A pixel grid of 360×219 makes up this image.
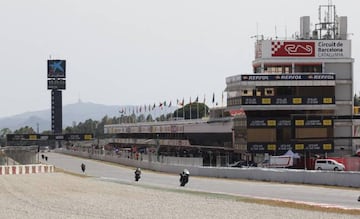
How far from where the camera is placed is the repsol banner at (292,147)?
72.2m

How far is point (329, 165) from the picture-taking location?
193 feet

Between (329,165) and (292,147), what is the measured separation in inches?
507

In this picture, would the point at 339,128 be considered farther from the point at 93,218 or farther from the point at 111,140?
the point at 111,140

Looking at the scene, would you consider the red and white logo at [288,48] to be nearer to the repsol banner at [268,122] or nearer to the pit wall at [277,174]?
the repsol banner at [268,122]

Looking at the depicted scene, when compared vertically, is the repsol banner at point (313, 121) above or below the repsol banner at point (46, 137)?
above

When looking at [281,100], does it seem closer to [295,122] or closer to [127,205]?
[295,122]

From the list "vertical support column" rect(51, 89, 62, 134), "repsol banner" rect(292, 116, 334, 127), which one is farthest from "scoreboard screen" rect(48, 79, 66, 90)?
"repsol banner" rect(292, 116, 334, 127)

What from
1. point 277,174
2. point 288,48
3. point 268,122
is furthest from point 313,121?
point 277,174

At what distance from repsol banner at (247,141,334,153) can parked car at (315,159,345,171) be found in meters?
11.3

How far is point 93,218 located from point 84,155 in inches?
4331

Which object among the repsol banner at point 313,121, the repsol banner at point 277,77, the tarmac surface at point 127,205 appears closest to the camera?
the tarmac surface at point 127,205

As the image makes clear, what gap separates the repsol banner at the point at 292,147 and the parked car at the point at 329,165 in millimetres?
11328

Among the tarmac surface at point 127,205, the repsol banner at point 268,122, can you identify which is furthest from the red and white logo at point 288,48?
the tarmac surface at point 127,205

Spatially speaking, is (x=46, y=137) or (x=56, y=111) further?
(x=56, y=111)
